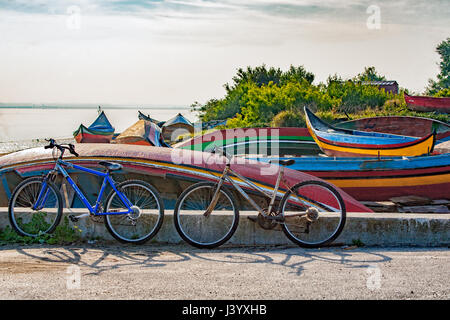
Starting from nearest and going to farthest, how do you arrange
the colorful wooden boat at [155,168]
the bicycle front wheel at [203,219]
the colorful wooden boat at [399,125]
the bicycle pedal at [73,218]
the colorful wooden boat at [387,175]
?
the bicycle front wheel at [203,219], the bicycle pedal at [73,218], the colorful wooden boat at [155,168], the colorful wooden boat at [387,175], the colorful wooden boat at [399,125]

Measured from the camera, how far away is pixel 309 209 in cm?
550

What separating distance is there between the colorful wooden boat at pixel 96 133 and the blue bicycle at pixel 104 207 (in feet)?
75.9

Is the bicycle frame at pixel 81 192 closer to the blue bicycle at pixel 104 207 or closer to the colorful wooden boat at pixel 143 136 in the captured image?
the blue bicycle at pixel 104 207

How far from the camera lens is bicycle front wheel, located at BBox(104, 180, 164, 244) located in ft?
18.5

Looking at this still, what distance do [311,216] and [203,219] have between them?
48.2 inches

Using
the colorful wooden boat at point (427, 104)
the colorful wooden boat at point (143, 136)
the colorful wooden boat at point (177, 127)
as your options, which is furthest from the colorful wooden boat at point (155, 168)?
the colorful wooden boat at point (177, 127)

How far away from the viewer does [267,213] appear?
220 inches

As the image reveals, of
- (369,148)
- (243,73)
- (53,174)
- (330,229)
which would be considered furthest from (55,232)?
(243,73)

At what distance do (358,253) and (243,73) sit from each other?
44.1 meters

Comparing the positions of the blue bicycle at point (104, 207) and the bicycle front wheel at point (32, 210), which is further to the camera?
the bicycle front wheel at point (32, 210)

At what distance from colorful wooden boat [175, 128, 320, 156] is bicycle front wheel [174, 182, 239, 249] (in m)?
9.81

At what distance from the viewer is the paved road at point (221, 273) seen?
411 centimetres

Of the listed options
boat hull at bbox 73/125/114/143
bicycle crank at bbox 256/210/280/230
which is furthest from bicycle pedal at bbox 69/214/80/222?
boat hull at bbox 73/125/114/143
